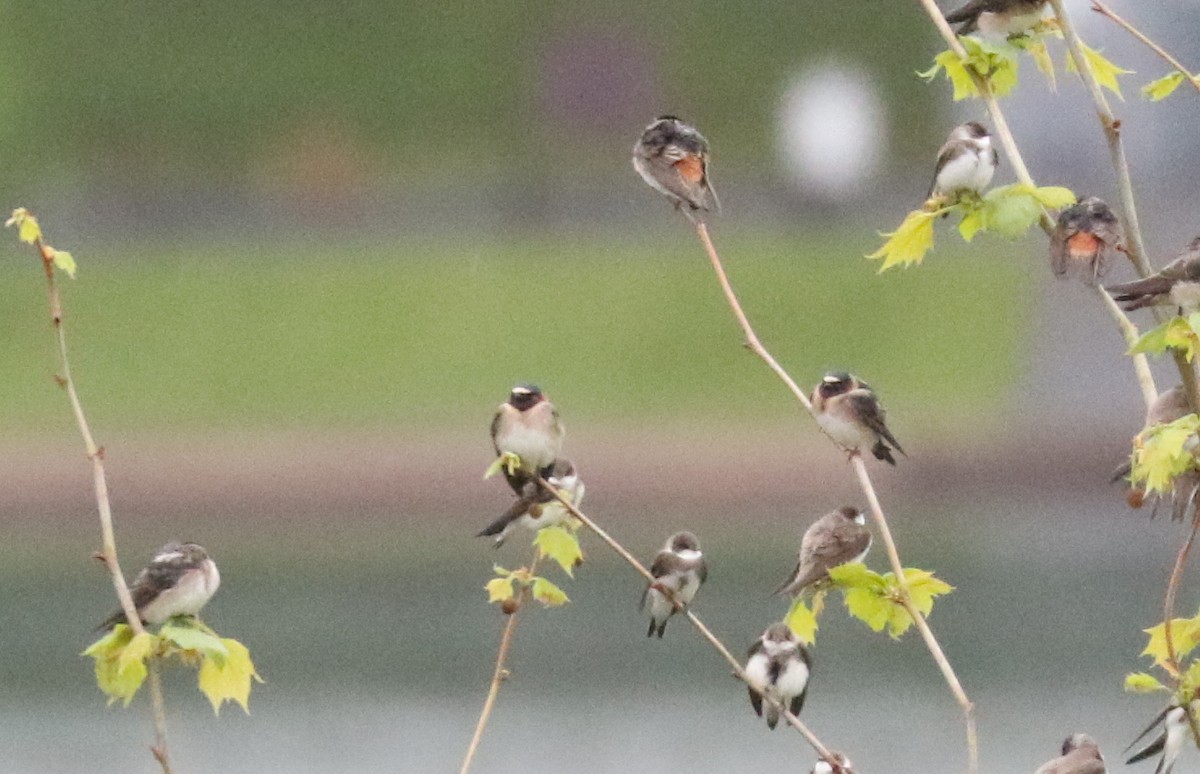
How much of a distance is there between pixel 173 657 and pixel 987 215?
1061 millimetres

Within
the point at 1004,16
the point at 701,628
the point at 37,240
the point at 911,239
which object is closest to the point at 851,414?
the point at 911,239

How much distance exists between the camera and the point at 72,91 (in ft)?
61.3

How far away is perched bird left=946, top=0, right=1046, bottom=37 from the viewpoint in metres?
2.67

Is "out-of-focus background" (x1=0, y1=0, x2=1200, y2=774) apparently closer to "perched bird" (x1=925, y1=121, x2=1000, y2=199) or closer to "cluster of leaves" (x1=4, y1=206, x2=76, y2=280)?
"perched bird" (x1=925, y1=121, x2=1000, y2=199)

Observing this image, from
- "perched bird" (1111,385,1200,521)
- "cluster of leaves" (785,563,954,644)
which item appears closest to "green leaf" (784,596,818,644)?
"cluster of leaves" (785,563,954,644)

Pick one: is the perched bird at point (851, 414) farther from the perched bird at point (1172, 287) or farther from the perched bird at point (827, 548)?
the perched bird at point (1172, 287)

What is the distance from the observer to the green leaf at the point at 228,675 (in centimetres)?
220

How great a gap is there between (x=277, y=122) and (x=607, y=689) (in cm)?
920

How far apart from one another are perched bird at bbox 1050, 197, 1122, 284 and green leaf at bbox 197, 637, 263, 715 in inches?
41.8

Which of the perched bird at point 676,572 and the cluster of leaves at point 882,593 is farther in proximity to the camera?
the perched bird at point 676,572

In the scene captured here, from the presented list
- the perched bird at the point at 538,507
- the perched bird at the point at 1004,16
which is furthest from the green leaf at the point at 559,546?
the perched bird at the point at 1004,16

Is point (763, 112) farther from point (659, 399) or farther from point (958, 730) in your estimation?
point (958, 730)

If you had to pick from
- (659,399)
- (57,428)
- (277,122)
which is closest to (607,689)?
(659,399)

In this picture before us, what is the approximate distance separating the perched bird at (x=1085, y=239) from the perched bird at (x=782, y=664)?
2.91 ft
